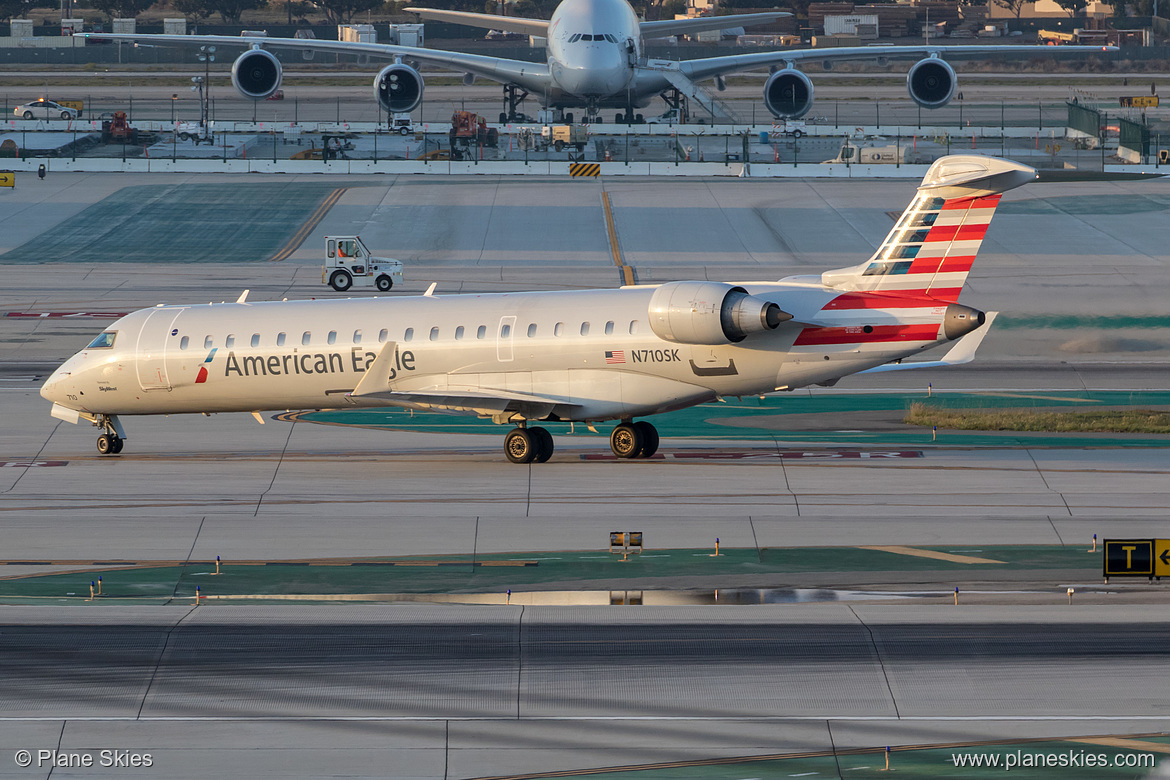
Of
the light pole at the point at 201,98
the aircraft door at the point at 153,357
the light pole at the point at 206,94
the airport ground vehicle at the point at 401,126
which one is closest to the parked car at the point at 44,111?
the light pole at the point at 201,98

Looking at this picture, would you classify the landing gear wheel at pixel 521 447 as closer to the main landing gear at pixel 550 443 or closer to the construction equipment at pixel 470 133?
the main landing gear at pixel 550 443

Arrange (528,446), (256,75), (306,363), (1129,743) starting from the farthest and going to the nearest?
(256,75) → (306,363) → (528,446) → (1129,743)

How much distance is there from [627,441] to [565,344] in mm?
2286

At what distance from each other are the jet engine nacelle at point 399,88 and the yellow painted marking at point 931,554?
60.6 metres

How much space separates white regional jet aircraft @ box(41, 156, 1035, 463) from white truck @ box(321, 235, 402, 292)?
57.9ft

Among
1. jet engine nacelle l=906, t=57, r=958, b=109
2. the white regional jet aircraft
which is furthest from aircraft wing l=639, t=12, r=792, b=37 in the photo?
the white regional jet aircraft

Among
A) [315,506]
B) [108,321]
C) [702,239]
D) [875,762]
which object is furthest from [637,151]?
[875,762]

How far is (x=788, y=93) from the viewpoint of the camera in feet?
267

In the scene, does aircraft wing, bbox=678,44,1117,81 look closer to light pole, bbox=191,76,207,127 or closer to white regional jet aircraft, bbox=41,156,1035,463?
light pole, bbox=191,76,207,127

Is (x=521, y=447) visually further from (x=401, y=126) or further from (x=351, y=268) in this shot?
(x=401, y=126)

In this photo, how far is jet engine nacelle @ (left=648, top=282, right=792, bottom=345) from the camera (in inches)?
1080

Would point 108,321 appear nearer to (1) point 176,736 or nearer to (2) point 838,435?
(2) point 838,435

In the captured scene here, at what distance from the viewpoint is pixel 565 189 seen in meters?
68.6

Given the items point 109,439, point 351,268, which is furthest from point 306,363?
point 351,268
